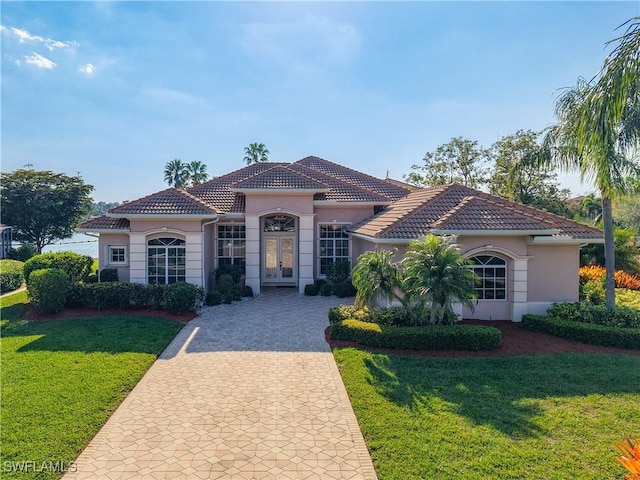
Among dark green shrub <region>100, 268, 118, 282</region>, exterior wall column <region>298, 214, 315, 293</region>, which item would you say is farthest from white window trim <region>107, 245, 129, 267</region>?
exterior wall column <region>298, 214, 315, 293</region>

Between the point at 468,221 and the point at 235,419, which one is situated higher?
the point at 468,221

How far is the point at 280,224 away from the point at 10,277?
1606 centimetres

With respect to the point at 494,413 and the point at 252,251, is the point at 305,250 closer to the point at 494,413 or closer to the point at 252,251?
the point at 252,251

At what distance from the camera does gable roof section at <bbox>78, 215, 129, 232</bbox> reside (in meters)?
18.5

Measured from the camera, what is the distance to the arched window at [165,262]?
17.8m

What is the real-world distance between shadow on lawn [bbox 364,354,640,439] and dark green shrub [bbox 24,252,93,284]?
14777 millimetres

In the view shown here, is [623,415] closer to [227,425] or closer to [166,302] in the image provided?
[227,425]

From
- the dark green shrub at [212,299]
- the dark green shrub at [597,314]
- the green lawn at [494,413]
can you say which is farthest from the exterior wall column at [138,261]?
the dark green shrub at [597,314]

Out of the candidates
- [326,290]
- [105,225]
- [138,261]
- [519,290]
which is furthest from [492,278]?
[105,225]

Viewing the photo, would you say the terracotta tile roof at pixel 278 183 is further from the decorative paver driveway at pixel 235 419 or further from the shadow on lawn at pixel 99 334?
the decorative paver driveway at pixel 235 419

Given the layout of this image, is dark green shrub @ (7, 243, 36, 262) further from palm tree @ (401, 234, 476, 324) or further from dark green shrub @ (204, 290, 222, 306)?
palm tree @ (401, 234, 476, 324)

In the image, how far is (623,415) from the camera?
25.7 ft

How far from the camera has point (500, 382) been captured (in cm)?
948

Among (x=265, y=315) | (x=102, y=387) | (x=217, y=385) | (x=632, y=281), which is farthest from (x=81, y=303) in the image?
(x=632, y=281)
